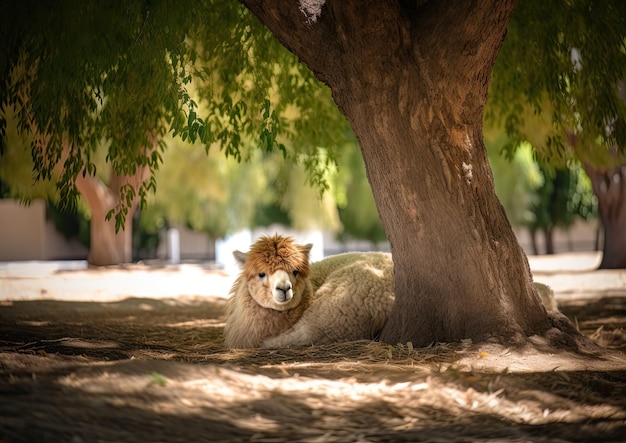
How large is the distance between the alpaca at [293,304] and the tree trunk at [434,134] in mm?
740

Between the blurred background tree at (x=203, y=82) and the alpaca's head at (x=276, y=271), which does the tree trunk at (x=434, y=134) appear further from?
the alpaca's head at (x=276, y=271)

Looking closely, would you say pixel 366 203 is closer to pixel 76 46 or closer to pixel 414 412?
pixel 76 46

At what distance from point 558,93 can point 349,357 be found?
13.7ft

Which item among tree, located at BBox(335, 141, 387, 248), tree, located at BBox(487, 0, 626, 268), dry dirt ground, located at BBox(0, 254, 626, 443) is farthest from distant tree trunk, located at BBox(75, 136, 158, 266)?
dry dirt ground, located at BBox(0, 254, 626, 443)

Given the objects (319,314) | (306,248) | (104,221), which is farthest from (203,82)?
(104,221)

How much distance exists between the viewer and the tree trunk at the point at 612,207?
1648 centimetres

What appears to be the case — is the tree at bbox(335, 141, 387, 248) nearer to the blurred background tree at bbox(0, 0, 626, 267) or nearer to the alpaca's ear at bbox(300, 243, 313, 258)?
the blurred background tree at bbox(0, 0, 626, 267)

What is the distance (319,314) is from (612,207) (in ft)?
40.4

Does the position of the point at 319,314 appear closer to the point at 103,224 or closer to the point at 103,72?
the point at 103,72

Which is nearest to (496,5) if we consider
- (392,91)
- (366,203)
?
(392,91)

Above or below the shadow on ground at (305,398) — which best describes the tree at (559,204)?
above

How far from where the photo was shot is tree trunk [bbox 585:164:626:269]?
16484 mm

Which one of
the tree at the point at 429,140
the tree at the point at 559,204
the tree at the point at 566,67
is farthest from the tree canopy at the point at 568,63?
the tree at the point at 559,204

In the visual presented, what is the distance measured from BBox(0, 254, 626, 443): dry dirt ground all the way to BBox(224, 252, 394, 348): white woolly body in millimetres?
312
